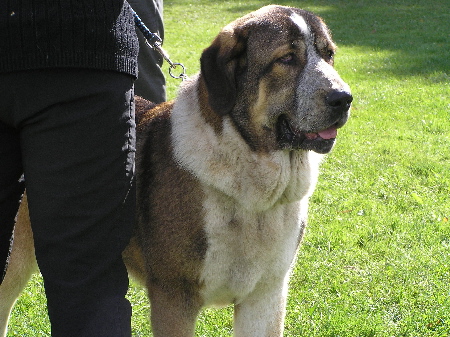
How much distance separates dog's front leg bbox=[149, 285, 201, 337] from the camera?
263 centimetres

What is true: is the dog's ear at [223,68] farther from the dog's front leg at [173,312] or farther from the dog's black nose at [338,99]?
the dog's front leg at [173,312]

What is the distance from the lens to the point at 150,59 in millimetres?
3848

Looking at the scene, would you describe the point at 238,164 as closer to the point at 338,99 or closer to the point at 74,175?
the point at 338,99

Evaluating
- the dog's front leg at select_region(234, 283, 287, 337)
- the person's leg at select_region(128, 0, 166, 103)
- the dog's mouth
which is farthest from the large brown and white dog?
the person's leg at select_region(128, 0, 166, 103)

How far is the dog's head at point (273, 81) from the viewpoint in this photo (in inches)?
101

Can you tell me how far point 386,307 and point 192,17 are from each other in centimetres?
1604

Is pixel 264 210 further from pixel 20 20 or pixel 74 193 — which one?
pixel 20 20

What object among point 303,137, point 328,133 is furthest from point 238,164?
point 328,133

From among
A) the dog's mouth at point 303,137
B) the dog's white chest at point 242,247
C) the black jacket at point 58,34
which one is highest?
the black jacket at point 58,34

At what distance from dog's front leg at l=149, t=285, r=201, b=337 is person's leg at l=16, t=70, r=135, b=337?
742 millimetres

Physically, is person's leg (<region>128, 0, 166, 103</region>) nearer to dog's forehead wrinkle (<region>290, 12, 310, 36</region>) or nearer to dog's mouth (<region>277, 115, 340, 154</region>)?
dog's forehead wrinkle (<region>290, 12, 310, 36</region>)

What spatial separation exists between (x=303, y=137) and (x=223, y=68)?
1.48 feet

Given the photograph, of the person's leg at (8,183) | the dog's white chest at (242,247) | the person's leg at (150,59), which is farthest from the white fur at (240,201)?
the person's leg at (150,59)

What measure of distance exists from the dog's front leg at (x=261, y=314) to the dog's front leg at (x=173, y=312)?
31 centimetres
